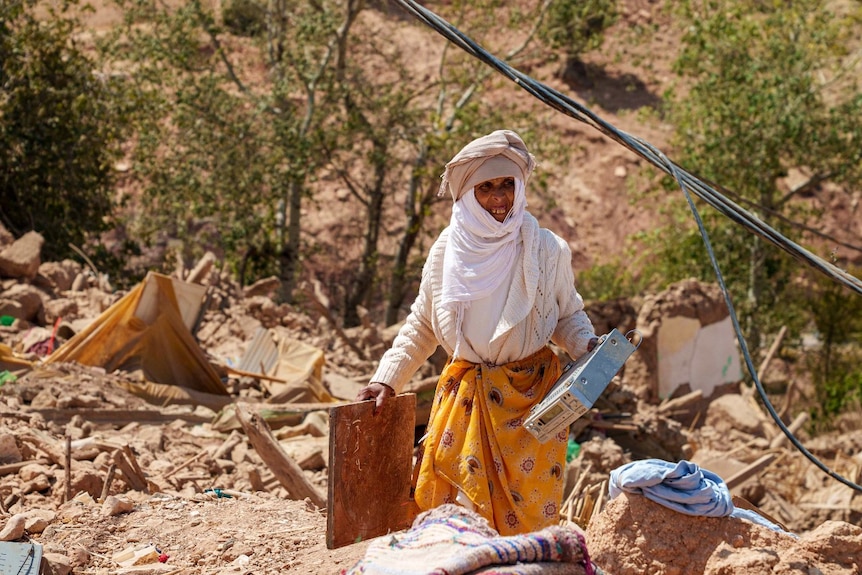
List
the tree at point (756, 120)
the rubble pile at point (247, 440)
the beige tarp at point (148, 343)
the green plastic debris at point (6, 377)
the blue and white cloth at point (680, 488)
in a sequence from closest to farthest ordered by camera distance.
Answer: the blue and white cloth at point (680, 488), the rubble pile at point (247, 440), the green plastic debris at point (6, 377), the beige tarp at point (148, 343), the tree at point (756, 120)

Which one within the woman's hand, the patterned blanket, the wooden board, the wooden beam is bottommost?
the wooden beam

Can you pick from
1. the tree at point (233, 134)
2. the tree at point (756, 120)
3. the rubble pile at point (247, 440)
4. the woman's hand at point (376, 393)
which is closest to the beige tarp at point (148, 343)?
the rubble pile at point (247, 440)

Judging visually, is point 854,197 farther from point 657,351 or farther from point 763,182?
point 657,351

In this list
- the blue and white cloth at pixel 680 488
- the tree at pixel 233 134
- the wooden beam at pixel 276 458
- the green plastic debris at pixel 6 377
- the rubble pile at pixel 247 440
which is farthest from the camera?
the tree at pixel 233 134

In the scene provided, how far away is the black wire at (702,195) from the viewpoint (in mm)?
3885

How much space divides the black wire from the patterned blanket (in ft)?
4.20

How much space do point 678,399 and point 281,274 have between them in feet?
25.3

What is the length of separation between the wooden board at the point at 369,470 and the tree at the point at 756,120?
12588mm

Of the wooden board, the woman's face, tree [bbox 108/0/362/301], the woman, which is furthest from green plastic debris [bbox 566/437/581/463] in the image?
tree [bbox 108/0/362/301]

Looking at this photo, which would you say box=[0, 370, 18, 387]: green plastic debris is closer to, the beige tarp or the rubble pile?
the rubble pile

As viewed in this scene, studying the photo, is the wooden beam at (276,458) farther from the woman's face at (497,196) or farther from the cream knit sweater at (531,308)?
the woman's face at (497,196)

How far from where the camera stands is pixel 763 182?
16.5 metres

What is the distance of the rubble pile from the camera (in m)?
3.53

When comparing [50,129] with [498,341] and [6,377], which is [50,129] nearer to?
[6,377]
